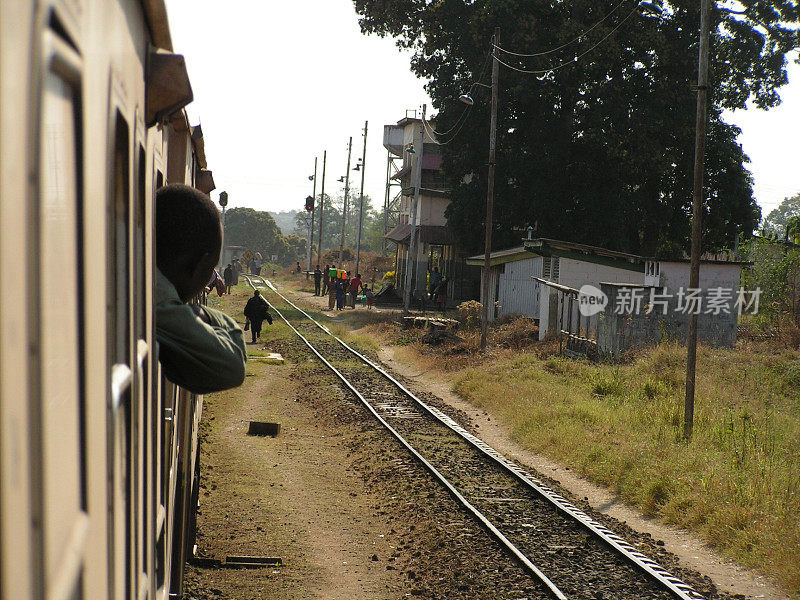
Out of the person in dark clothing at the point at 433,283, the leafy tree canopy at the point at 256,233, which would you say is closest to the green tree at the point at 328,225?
the leafy tree canopy at the point at 256,233

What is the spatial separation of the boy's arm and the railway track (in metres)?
4.43

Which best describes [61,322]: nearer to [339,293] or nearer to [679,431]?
[679,431]

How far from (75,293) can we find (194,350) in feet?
3.98

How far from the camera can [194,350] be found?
8.15 ft

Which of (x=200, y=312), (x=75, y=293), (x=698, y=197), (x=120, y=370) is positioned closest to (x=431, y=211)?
(x=698, y=197)

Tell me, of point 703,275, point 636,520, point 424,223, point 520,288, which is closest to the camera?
point 636,520

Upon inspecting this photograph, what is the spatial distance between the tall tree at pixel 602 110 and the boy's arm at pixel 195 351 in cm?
2718

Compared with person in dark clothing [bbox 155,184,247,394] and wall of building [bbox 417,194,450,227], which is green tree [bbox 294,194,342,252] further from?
person in dark clothing [bbox 155,184,247,394]

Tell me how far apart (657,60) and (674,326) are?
14.2m

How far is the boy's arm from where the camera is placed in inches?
96.8

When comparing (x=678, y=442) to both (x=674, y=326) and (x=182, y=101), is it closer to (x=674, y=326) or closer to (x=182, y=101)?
(x=674, y=326)

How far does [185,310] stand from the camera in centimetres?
251

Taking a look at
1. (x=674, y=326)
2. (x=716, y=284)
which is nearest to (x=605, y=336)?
(x=674, y=326)

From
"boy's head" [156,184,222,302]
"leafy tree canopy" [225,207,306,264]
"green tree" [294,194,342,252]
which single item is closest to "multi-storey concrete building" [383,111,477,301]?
"boy's head" [156,184,222,302]
